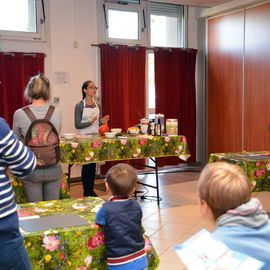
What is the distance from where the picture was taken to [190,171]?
21.9 ft

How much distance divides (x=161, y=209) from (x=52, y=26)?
2.83 metres

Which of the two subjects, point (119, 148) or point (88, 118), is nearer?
point (119, 148)

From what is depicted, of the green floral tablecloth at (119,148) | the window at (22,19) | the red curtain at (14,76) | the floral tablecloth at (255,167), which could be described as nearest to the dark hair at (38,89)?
the green floral tablecloth at (119,148)

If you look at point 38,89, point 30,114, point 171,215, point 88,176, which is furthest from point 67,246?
point 88,176

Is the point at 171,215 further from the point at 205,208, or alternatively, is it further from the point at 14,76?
the point at 205,208

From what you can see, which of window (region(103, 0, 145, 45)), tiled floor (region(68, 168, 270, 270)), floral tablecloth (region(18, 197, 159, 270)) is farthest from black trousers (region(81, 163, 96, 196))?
floral tablecloth (region(18, 197, 159, 270))

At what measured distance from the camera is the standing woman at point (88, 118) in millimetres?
4676

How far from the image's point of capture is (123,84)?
19.9ft

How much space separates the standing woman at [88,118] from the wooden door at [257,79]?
2.27 meters

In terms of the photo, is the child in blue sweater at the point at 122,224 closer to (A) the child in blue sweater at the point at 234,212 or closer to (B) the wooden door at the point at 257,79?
(A) the child in blue sweater at the point at 234,212

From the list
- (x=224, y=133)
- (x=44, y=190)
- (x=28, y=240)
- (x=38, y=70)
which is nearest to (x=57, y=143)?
(x=44, y=190)

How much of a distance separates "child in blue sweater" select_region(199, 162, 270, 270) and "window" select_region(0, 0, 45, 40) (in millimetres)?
4686

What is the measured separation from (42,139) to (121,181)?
0.78 metres

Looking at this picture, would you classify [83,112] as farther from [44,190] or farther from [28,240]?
[28,240]
